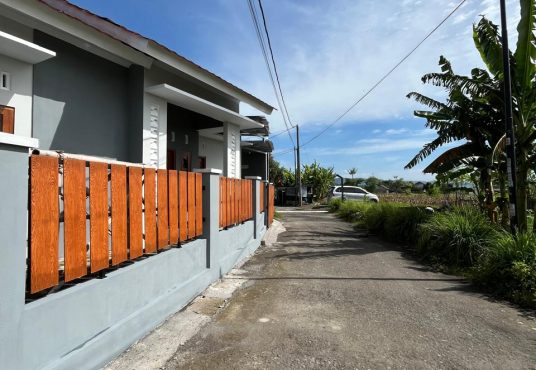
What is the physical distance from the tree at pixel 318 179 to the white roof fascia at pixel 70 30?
3037 cm

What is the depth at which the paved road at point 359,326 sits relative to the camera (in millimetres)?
3748

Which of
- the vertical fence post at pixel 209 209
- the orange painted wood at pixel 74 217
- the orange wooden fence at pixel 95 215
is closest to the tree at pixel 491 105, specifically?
the vertical fence post at pixel 209 209

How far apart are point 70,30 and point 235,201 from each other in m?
4.10

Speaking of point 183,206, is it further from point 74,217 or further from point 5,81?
point 5,81

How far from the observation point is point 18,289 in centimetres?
270

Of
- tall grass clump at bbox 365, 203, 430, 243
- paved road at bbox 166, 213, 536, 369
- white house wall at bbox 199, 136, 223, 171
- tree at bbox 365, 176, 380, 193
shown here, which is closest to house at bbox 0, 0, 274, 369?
paved road at bbox 166, 213, 536, 369

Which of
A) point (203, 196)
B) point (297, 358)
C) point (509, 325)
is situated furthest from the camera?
point (203, 196)

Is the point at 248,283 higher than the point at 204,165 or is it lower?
lower

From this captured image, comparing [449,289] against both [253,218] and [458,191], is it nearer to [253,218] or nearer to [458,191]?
[253,218]

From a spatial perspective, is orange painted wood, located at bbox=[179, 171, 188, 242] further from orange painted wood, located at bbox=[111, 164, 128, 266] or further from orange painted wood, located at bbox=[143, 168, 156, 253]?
orange painted wood, located at bbox=[111, 164, 128, 266]

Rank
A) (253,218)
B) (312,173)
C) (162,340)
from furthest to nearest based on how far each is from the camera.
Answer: (312,173)
(253,218)
(162,340)

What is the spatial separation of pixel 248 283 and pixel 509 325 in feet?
12.1

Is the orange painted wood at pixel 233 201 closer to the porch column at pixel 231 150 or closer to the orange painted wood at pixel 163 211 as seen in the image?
the orange painted wood at pixel 163 211

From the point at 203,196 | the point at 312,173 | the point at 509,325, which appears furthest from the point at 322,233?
the point at 312,173
